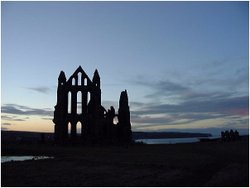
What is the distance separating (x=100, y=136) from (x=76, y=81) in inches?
348

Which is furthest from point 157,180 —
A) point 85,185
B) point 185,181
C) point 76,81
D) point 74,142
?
point 76,81

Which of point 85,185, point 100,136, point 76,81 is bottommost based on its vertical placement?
point 85,185

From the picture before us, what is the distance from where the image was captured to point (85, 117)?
5347cm

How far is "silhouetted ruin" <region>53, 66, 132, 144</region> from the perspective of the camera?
173ft

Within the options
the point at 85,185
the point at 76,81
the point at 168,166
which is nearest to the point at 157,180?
the point at 85,185

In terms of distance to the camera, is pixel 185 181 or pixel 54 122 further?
Answer: pixel 54 122

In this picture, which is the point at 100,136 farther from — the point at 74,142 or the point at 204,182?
the point at 204,182

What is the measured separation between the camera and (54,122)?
53.4 meters

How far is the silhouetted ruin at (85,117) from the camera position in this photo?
52.7 metres

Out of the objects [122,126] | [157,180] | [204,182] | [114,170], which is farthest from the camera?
[122,126]

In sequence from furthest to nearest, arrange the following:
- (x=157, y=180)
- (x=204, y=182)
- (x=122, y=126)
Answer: (x=122, y=126) < (x=157, y=180) < (x=204, y=182)

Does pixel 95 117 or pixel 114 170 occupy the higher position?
pixel 95 117

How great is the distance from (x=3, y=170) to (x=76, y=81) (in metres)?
34.0

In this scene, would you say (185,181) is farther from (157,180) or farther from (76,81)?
(76,81)
